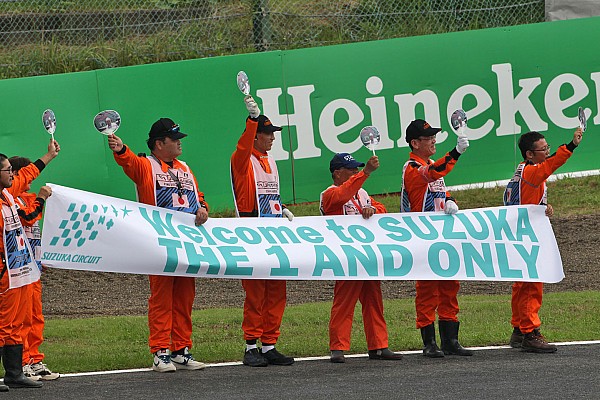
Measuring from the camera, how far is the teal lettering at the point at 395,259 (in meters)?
10.1

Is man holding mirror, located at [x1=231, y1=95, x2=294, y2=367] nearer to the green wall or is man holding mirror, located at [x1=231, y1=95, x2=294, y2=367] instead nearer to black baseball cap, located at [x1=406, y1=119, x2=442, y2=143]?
black baseball cap, located at [x1=406, y1=119, x2=442, y2=143]

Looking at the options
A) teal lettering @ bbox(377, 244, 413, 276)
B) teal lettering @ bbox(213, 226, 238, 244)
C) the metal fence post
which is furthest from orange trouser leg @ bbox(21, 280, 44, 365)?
the metal fence post

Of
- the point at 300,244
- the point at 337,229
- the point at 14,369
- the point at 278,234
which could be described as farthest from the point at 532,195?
the point at 14,369

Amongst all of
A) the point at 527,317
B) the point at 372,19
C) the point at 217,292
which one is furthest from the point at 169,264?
the point at 372,19

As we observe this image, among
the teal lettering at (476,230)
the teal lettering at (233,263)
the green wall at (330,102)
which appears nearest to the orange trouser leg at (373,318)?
the teal lettering at (476,230)

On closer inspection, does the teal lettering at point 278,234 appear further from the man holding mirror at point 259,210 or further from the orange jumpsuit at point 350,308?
the orange jumpsuit at point 350,308

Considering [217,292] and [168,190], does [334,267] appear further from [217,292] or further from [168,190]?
[217,292]

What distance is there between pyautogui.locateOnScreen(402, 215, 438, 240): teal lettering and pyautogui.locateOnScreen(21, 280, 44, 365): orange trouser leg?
3.23 meters

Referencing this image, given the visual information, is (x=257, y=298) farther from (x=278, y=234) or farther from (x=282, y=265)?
(x=278, y=234)

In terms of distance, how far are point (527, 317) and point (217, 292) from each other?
17.2 feet

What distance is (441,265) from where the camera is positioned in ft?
33.3

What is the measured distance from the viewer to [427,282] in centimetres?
1014

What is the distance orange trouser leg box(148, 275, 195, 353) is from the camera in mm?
9617

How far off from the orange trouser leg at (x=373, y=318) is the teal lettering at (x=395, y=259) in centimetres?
23
